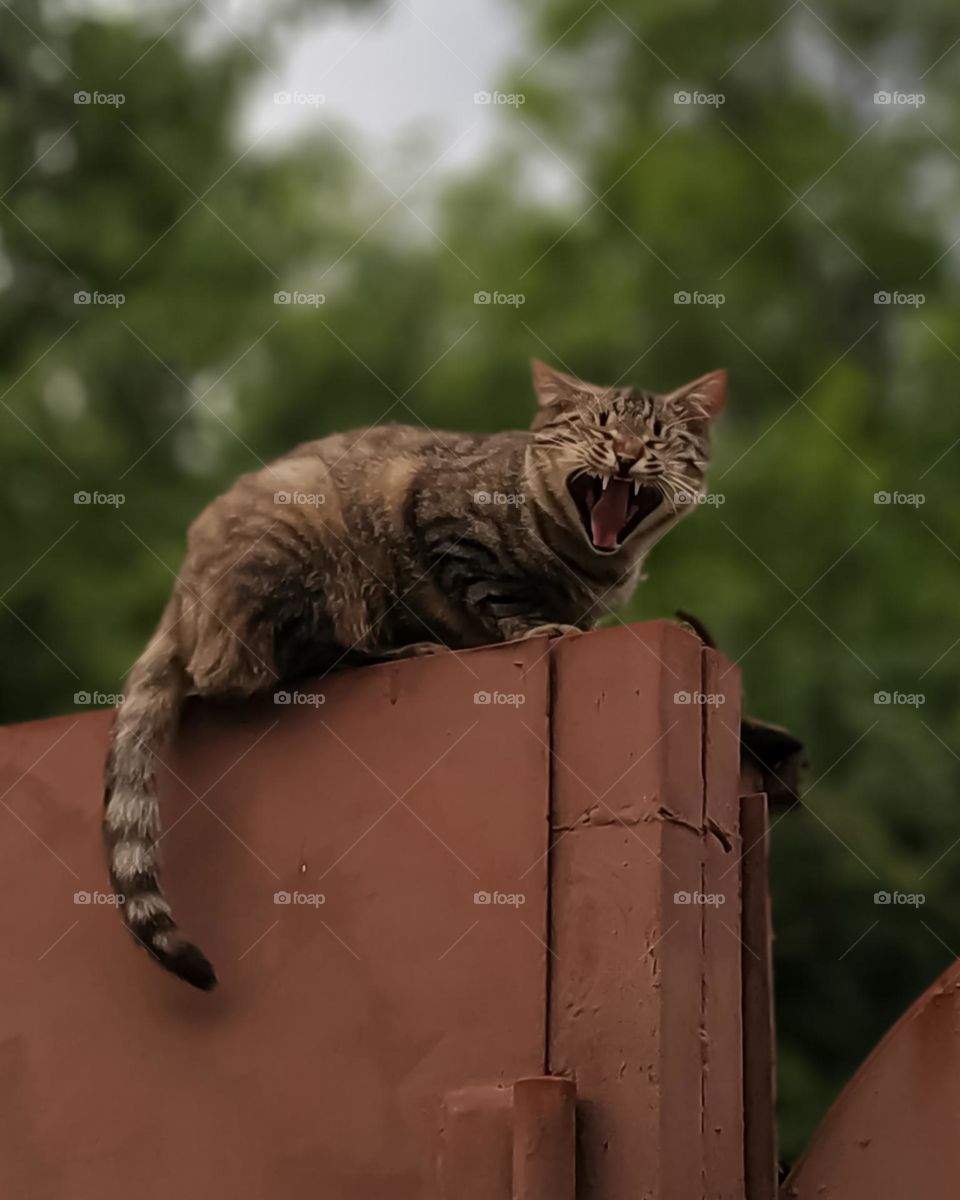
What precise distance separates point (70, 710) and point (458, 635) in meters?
5.04

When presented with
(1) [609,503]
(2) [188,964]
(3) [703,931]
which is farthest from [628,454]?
(2) [188,964]

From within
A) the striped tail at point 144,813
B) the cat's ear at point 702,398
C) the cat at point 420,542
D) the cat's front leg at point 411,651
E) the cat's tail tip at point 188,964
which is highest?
the cat's ear at point 702,398

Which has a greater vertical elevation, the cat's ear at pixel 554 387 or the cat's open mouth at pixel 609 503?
the cat's ear at pixel 554 387

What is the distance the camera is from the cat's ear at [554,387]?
3920 millimetres

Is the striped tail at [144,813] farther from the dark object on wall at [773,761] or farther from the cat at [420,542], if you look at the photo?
the dark object on wall at [773,761]

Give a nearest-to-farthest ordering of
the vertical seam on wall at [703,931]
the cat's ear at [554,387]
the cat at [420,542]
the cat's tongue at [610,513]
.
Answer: the vertical seam on wall at [703,931] → the cat at [420,542] → the cat's tongue at [610,513] → the cat's ear at [554,387]

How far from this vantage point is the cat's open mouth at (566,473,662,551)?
3570 mm

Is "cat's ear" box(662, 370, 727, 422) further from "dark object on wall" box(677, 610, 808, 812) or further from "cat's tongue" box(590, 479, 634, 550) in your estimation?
"dark object on wall" box(677, 610, 808, 812)

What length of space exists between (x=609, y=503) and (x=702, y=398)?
0.58 meters

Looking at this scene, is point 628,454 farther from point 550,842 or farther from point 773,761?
point 550,842

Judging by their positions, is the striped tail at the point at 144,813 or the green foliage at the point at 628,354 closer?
the striped tail at the point at 144,813

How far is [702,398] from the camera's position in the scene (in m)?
4.01

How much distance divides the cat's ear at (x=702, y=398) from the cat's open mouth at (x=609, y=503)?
397mm

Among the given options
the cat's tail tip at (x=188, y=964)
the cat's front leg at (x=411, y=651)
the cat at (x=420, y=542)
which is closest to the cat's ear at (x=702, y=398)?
the cat at (x=420, y=542)
